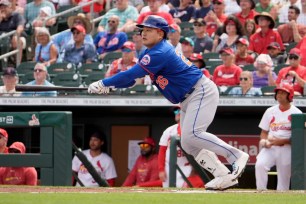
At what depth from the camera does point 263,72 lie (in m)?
12.7

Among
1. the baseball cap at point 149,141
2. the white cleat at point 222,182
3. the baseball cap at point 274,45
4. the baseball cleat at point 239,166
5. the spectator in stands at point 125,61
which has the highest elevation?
the baseball cap at point 274,45

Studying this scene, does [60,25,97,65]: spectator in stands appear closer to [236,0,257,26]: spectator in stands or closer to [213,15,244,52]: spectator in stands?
[213,15,244,52]: spectator in stands

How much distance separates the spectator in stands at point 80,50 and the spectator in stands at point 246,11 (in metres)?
2.30

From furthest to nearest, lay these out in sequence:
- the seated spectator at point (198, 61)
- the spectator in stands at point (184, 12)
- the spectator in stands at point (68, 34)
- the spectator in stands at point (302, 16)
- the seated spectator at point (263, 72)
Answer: the spectator in stands at point (184, 12)
the spectator in stands at point (68, 34)
the spectator in stands at point (302, 16)
the seated spectator at point (198, 61)
the seated spectator at point (263, 72)

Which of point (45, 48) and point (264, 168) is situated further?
point (45, 48)

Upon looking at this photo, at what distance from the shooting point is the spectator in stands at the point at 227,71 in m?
12.8

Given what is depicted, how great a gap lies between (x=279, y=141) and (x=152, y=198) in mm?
3974

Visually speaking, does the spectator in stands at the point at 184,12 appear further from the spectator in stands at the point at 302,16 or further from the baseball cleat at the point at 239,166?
the baseball cleat at the point at 239,166

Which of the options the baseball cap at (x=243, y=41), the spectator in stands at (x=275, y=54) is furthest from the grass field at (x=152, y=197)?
the spectator in stands at (x=275, y=54)

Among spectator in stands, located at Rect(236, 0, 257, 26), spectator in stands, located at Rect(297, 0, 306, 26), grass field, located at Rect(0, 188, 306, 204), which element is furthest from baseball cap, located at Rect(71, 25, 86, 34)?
grass field, located at Rect(0, 188, 306, 204)

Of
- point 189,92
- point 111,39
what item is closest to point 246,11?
point 111,39

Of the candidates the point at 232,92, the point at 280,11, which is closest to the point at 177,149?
the point at 232,92

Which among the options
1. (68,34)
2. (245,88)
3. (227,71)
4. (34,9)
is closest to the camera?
(245,88)

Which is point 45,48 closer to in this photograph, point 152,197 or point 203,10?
point 203,10
